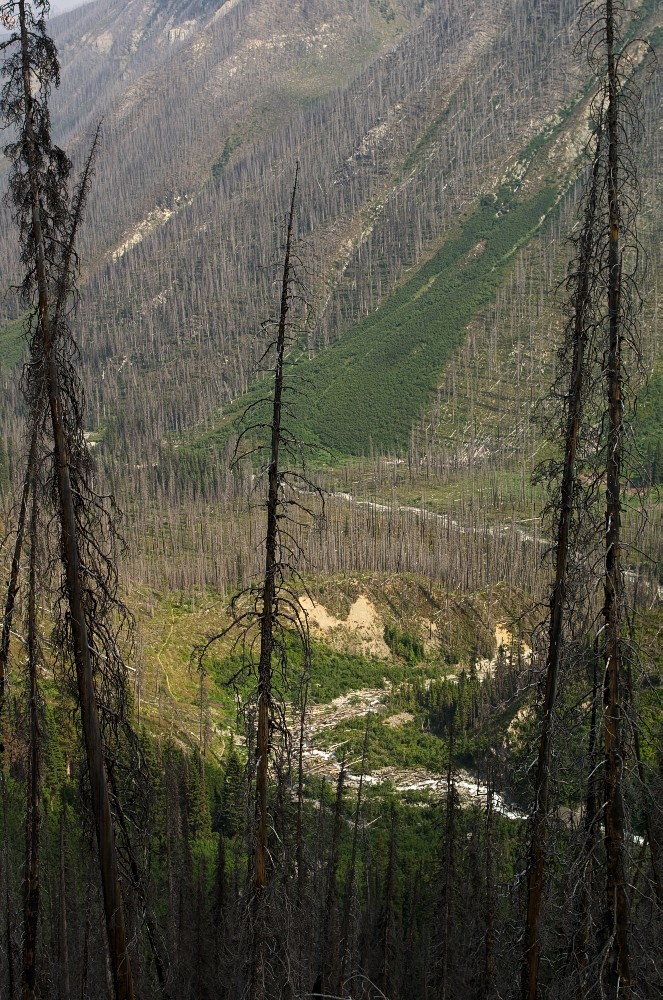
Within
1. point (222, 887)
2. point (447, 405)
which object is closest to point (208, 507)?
point (447, 405)

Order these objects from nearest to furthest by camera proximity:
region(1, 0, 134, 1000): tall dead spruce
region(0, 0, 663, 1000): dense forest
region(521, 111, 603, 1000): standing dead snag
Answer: region(1, 0, 134, 1000): tall dead spruce
region(0, 0, 663, 1000): dense forest
region(521, 111, 603, 1000): standing dead snag

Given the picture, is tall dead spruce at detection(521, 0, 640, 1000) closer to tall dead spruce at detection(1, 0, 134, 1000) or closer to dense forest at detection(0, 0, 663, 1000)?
dense forest at detection(0, 0, 663, 1000)

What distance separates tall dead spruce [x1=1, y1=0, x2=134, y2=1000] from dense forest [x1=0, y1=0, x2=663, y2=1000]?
38 mm

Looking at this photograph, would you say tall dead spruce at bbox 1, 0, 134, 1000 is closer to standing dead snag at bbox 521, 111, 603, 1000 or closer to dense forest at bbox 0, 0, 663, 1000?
dense forest at bbox 0, 0, 663, 1000

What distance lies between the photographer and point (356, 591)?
229ft

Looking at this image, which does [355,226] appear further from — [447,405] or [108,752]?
[108,752]

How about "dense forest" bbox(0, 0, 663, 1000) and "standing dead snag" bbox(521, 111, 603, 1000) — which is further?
"standing dead snag" bbox(521, 111, 603, 1000)

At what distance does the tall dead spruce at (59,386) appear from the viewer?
28.9ft

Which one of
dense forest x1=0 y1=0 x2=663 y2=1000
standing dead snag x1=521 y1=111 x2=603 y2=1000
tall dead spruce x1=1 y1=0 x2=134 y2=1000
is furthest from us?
standing dead snag x1=521 y1=111 x2=603 y2=1000

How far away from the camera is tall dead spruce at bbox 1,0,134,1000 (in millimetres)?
8805

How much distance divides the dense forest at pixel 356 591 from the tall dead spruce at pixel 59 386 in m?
0.04

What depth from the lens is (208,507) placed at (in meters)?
102

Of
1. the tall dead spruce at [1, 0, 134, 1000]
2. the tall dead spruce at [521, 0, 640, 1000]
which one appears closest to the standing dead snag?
the tall dead spruce at [521, 0, 640, 1000]

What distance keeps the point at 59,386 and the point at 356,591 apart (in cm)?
6162
